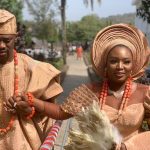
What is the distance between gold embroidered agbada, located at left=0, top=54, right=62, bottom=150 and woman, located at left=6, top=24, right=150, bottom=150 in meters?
0.17

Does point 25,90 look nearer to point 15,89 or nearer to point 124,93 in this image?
point 15,89

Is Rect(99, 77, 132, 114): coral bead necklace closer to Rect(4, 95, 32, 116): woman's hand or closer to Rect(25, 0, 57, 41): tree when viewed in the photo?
Rect(4, 95, 32, 116): woman's hand

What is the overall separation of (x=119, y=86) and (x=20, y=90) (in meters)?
0.73

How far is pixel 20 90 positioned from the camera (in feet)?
10.9

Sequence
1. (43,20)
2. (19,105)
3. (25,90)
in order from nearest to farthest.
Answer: (19,105), (25,90), (43,20)

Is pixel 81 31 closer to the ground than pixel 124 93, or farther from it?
closer to the ground

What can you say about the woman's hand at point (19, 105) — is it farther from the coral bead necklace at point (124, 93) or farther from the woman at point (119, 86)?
the coral bead necklace at point (124, 93)

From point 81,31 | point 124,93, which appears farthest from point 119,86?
point 81,31

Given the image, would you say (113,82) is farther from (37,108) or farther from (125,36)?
(37,108)

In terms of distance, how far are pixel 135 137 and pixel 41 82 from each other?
2.90ft

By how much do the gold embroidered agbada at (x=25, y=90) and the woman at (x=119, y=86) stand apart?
6.7 inches

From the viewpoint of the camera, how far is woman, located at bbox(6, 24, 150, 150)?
9.61ft

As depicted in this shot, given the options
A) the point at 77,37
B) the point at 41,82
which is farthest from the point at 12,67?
the point at 77,37

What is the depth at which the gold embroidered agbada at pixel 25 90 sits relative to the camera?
332cm
